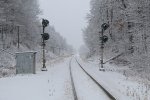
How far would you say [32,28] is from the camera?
2672 inches

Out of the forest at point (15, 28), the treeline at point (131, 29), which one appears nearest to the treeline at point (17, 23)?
the forest at point (15, 28)

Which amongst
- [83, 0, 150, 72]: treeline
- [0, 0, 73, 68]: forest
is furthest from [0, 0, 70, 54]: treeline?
[83, 0, 150, 72]: treeline

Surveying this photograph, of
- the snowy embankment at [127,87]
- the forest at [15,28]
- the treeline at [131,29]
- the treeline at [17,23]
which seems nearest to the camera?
the snowy embankment at [127,87]

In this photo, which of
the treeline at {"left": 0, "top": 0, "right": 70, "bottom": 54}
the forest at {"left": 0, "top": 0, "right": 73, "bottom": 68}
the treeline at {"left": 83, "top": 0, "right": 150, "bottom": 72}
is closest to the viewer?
the treeline at {"left": 83, "top": 0, "right": 150, "bottom": 72}

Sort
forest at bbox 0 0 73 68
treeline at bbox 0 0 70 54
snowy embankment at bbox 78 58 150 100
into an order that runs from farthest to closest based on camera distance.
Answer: treeline at bbox 0 0 70 54
forest at bbox 0 0 73 68
snowy embankment at bbox 78 58 150 100

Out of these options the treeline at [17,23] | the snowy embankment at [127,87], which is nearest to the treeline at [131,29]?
the snowy embankment at [127,87]

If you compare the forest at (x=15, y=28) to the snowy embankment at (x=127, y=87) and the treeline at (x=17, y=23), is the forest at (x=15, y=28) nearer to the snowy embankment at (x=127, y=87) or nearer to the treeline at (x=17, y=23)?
the treeline at (x=17, y=23)

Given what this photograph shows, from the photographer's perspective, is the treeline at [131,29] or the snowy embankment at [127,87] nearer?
the snowy embankment at [127,87]

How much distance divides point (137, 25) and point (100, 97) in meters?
19.7

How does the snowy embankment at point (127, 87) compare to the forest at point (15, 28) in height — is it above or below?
below

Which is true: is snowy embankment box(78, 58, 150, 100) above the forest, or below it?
below

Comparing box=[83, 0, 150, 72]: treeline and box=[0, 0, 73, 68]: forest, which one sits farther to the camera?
box=[0, 0, 73, 68]: forest

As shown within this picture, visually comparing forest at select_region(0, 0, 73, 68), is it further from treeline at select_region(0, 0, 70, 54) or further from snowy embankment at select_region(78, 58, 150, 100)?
snowy embankment at select_region(78, 58, 150, 100)

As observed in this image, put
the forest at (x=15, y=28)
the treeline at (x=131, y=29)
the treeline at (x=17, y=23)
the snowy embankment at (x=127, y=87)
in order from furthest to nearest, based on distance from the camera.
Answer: the treeline at (x=17, y=23), the forest at (x=15, y=28), the treeline at (x=131, y=29), the snowy embankment at (x=127, y=87)
